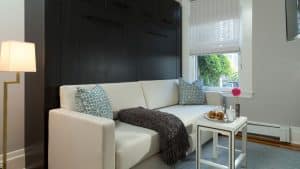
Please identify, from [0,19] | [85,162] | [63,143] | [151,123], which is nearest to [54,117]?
[63,143]

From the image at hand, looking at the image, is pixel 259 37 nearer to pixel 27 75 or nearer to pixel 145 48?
pixel 145 48

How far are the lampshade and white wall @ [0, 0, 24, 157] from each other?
53 cm

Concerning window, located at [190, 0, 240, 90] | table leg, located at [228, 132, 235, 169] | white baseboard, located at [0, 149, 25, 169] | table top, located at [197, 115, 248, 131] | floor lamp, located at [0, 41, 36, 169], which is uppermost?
window, located at [190, 0, 240, 90]

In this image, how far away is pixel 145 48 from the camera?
9.89ft

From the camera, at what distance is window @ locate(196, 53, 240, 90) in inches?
139

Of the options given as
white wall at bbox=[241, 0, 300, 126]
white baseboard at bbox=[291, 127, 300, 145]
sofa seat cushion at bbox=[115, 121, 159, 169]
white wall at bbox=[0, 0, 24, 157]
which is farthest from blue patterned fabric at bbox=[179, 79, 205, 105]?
white wall at bbox=[0, 0, 24, 157]

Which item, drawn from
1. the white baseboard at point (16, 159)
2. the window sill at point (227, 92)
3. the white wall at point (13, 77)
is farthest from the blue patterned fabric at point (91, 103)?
the window sill at point (227, 92)

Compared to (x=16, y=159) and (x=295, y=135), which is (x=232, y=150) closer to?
(x=295, y=135)

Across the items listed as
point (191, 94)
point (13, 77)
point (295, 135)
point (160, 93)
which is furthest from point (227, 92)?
point (13, 77)

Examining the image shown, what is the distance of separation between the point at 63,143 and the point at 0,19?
133 centimetres

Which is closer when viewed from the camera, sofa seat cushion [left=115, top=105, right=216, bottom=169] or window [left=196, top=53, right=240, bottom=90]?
sofa seat cushion [left=115, top=105, right=216, bottom=169]

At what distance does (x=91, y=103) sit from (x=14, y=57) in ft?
2.23

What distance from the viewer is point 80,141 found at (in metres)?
1.55

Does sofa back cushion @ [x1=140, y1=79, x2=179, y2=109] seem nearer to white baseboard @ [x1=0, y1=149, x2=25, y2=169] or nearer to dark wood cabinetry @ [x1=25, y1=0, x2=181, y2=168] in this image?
dark wood cabinetry @ [x1=25, y1=0, x2=181, y2=168]
